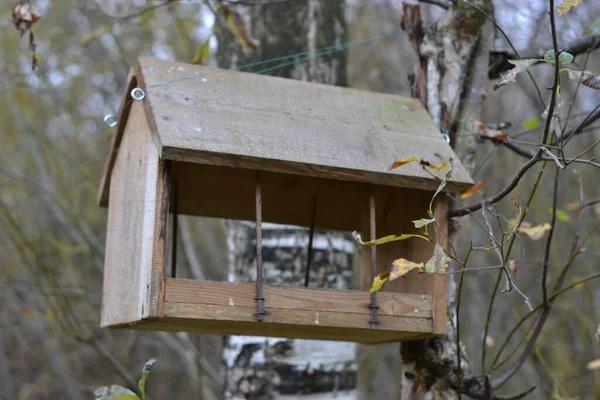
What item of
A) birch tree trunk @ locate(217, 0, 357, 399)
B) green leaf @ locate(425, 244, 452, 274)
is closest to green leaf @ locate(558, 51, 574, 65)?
green leaf @ locate(425, 244, 452, 274)

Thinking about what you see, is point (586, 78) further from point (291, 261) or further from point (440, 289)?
point (291, 261)

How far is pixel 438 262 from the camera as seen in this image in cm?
166

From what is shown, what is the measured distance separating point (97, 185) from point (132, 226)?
504 centimetres

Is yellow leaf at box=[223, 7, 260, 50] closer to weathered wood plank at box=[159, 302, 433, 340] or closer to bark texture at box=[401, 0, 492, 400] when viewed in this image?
bark texture at box=[401, 0, 492, 400]

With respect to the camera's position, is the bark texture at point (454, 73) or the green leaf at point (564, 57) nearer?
the green leaf at point (564, 57)

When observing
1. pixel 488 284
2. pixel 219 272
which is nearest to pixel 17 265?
pixel 219 272

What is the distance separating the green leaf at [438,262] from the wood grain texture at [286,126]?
0.44 metres

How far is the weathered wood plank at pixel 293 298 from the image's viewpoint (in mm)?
1855

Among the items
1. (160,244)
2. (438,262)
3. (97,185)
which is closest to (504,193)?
(438,262)

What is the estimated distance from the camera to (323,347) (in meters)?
3.24

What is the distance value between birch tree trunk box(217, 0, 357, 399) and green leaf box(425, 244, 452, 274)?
1565mm

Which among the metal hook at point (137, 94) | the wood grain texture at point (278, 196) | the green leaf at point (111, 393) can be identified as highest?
the metal hook at point (137, 94)

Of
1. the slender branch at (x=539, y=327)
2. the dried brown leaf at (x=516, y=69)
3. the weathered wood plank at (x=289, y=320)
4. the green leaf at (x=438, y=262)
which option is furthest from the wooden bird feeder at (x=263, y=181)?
the dried brown leaf at (x=516, y=69)

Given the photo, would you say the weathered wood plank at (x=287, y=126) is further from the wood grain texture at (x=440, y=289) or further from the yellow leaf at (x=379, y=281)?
the yellow leaf at (x=379, y=281)
